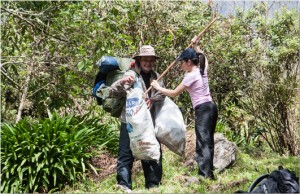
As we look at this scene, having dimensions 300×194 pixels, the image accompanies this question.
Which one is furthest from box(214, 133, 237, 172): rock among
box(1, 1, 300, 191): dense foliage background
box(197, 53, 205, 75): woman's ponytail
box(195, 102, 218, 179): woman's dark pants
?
box(197, 53, 205, 75): woman's ponytail

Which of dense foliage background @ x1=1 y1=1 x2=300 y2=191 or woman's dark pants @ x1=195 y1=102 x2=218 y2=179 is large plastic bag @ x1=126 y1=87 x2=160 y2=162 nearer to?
woman's dark pants @ x1=195 y1=102 x2=218 y2=179

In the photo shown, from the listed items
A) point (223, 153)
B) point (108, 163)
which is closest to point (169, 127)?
point (223, 153)

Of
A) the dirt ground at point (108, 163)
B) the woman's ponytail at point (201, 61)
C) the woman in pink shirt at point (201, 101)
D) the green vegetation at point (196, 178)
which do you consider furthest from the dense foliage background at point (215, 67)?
the woman in pink shirt at point (201, 101)

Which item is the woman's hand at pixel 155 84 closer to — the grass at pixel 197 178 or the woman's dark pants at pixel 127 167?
the woman's dark pants at pixel 127 167

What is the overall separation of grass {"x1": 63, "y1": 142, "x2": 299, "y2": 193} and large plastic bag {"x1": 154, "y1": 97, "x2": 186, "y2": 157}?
462 millimetres

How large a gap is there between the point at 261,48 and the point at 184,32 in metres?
1.45

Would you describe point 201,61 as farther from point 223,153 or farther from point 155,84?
point 223,153

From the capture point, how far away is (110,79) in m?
5.60

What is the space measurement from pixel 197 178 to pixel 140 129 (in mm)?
1085

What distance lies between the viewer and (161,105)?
5.59m

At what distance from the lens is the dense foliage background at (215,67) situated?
8312 mm

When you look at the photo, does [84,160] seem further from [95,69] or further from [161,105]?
[161,105]

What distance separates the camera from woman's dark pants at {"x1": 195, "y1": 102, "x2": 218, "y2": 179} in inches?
223

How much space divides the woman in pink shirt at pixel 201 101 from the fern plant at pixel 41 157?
2.01 metres
